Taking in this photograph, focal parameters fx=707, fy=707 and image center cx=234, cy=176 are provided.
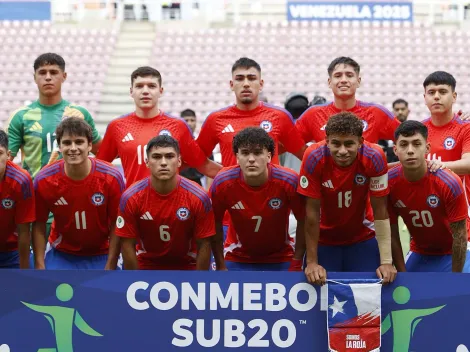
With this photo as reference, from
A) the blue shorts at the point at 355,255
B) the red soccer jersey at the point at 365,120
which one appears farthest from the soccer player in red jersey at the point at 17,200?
the red soccer jersey at the point at 365,120

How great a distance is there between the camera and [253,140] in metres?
4.71

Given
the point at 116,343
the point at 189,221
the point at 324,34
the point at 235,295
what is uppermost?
the point at 324,34

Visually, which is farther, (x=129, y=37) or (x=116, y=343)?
(x=129, y=37)

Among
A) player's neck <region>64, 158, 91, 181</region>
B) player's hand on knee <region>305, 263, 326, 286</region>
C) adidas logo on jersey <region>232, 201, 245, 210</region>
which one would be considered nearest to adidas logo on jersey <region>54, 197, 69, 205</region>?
player's neck <region>64, 158, 91, 181</region>

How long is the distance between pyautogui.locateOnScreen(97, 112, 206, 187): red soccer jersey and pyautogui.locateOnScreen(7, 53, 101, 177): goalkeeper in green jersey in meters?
0.31

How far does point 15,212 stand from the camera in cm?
498

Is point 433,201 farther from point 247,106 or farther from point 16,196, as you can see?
point 16,196

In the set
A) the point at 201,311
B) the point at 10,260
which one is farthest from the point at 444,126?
the point at 10,260

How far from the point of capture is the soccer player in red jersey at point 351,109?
5.60 m

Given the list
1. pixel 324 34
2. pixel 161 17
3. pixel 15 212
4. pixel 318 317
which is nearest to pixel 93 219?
pixel 15 212

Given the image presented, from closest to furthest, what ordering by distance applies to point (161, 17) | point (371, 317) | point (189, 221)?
point (371, 317), point (189, 221), point (161, 17)

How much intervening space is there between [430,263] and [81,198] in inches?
104

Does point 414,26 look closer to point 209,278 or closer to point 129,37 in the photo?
point 129,37

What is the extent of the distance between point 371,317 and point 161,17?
2017 cm
